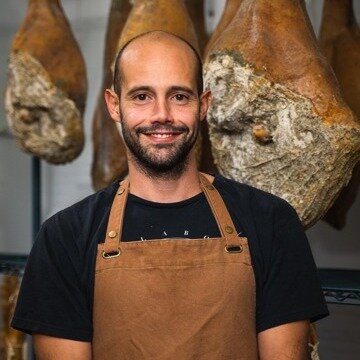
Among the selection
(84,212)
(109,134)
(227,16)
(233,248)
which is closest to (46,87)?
(109,134)

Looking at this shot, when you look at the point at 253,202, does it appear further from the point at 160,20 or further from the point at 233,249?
the point at 160,20

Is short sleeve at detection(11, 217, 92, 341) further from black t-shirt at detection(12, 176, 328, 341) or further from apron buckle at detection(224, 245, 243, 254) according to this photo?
apron buckle at detection(224, 245, 243, 254)

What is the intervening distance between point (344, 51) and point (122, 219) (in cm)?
66

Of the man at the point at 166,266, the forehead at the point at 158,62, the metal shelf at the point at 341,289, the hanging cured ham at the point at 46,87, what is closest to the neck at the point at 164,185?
the man at the point at 166,266

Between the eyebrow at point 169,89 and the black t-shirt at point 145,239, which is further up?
the eyebrow at point 169,89

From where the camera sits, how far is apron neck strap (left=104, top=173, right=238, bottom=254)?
0.96m

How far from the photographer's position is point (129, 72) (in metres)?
0.96

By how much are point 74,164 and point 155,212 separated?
1322 millimetres

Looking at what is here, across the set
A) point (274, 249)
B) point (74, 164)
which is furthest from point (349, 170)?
point (74, 164)

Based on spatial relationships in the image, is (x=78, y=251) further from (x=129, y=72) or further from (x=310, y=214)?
(x=310, y=214)

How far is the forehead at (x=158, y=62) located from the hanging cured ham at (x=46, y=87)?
0.71 meters

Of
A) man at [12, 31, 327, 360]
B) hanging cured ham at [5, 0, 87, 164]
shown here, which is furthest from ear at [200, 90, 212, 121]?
hanging cured ham at [5, 0, 87, 164]

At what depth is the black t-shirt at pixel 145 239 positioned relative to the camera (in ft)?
3.10

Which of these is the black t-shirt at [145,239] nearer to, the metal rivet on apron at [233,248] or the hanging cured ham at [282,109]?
the metal rivet on apron at [233,248]
